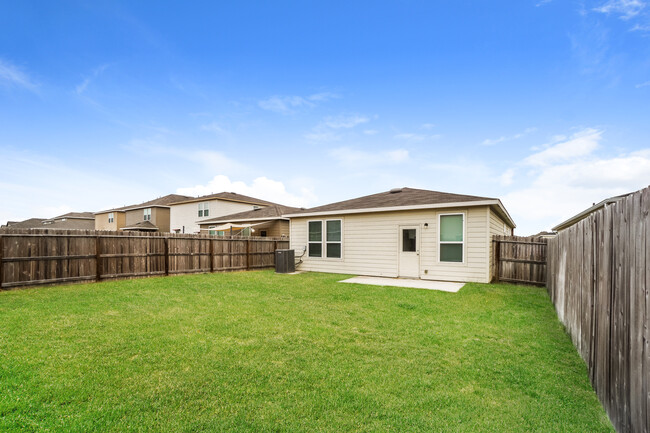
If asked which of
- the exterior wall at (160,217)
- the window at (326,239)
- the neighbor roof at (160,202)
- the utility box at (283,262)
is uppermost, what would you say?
the neighbor roof at (160,202)

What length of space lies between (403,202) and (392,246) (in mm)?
1741

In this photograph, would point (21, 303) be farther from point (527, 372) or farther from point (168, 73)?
point (168, 73)

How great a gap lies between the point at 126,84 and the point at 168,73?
172 centimetres

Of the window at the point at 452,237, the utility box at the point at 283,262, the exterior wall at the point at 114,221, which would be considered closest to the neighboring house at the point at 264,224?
the utility box at the point at 283,262

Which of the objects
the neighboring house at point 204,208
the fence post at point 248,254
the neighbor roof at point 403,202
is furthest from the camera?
the neighboring house at point 204,208

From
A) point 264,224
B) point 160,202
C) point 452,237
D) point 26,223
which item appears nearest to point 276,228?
point 264,224

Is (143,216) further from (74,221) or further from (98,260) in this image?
(98,260)

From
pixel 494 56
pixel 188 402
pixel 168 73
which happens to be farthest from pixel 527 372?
pixel 168 73

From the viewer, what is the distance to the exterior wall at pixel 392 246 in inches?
399

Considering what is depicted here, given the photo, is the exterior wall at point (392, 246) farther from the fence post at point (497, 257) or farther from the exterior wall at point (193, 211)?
the exterior wall at point (193, 211)

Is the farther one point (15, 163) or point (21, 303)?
point (15, 163)

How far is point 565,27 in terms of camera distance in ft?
30.5

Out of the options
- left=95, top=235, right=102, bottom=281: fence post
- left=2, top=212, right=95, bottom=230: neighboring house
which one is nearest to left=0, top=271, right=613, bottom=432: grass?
left=95, top=235, right=102, bottom=281: fence post

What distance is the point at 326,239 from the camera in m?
13.5
